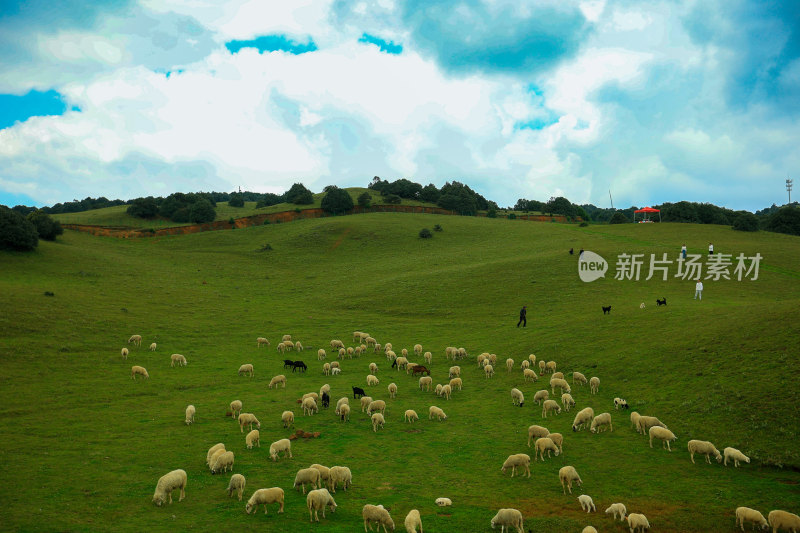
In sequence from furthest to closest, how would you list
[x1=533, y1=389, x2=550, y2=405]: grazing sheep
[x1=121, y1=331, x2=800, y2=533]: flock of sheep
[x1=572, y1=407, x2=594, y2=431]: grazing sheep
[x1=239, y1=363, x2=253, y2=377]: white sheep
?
1. [x1=239, y1=363, x2=253, y2=377]: white sheep
2. [x1=533, y1=389, x2=550, y2=405]: grazing sheep
3. [x1=572, y1=407, x2=594, y2=431]: grazing sheep
4. [x1=121, y1=331, x2=800, y2=533]: flock of sheep

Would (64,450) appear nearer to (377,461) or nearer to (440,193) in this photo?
(377,461)

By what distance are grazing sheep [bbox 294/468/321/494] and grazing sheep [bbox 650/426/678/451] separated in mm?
13020

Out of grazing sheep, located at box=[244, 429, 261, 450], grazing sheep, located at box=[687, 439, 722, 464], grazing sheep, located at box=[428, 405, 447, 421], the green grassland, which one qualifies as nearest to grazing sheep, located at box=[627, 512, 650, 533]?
the green grassland

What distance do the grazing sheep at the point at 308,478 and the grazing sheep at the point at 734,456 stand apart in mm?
14214

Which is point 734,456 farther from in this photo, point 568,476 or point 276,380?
point 276,380

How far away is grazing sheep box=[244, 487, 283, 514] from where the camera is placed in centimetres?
1362

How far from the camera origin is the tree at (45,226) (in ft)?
232

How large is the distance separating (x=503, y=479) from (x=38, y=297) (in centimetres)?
4603

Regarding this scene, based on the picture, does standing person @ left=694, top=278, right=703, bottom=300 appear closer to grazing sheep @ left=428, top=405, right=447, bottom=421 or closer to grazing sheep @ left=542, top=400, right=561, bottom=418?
grazing sheep @ left=542, top=400, right=561, bottom=418

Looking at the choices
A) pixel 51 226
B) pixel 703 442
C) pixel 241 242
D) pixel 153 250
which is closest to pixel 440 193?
pixel 241 242

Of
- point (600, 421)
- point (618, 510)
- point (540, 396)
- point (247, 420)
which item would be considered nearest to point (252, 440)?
point (247, 420)

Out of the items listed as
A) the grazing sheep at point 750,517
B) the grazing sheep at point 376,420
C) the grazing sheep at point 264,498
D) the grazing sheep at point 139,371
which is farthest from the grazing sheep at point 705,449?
the grazing sheep at point 139,371

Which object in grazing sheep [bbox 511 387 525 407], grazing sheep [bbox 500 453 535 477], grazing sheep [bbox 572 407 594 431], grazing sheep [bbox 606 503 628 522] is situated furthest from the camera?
grazing sheep [bbox 511 387 525 407]

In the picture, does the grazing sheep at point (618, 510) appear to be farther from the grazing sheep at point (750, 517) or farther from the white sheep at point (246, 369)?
the white sheep at point (246, 369)
